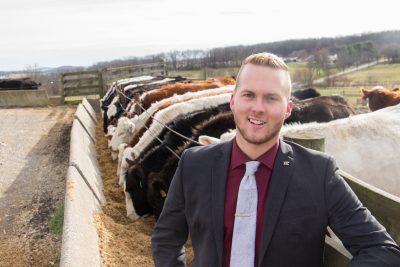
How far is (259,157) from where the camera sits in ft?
6.83

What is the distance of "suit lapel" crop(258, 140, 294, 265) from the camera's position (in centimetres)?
191

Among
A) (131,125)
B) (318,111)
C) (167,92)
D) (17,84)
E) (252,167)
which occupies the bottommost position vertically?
(131,125)

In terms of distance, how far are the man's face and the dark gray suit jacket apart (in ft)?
0.44

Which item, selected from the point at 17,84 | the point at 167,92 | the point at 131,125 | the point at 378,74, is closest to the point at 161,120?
the point at 131,125

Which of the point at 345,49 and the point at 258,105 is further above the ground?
the point at 345,49

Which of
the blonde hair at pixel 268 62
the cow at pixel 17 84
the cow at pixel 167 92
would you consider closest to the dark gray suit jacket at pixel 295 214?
the blonde hair at pixel 268 62

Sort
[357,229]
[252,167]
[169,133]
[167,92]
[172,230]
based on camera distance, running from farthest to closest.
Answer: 1. [167,92]
2. [169,133]
3. [172,230]
4. [252,167]
5. [357,229]

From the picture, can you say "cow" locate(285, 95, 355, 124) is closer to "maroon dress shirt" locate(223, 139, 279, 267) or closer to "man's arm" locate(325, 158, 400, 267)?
"maroon dress shirt" locate(223, 139, 279, 267)

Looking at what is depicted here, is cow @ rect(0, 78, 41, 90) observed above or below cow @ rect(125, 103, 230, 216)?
above

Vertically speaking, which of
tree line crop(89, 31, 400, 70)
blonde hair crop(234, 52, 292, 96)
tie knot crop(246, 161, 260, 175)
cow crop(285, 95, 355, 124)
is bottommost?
cow crop(285, 95, 355, 124)

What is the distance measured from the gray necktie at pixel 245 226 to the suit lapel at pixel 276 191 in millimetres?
65

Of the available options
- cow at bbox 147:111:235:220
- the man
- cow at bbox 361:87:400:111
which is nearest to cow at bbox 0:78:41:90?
cow at bbox 361:87:400:111

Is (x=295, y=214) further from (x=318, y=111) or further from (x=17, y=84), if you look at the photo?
(x=17, y=84)

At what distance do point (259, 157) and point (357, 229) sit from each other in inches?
21.9
